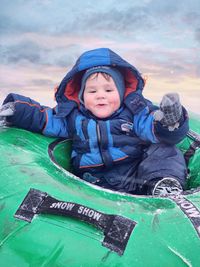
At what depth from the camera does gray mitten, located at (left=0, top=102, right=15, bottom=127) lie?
2762 mm

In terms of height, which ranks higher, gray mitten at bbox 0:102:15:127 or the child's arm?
the child's arm

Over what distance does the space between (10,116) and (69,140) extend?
432 mm

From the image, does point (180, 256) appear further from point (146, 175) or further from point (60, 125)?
point (60, 125)

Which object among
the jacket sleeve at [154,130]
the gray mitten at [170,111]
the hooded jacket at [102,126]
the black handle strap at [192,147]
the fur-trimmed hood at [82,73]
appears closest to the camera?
the gray mitten at [170,111]

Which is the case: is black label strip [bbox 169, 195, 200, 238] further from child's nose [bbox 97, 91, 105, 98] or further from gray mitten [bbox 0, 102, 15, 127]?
gray mitten [bbox 0, 102, 15, 127]

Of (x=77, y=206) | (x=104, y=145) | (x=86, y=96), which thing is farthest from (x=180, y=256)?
(x=86, y=96)

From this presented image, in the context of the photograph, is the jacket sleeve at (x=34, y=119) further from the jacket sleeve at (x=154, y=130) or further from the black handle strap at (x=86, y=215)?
the black handle strap at (x=86, y=215)

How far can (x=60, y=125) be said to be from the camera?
2.91 m

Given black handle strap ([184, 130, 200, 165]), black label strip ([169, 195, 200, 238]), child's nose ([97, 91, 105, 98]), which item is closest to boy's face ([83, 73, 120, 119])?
child's nose ([97, 91, 105, 98])

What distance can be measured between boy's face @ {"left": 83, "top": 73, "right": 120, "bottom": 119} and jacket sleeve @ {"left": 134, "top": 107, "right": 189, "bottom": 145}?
0.60ft

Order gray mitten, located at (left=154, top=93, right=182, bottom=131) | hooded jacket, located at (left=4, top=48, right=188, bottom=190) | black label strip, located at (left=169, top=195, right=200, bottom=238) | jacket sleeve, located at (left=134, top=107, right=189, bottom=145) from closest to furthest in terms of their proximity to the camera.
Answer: black label strip, located at (left=169, top=195, right=200, bottom=238) < gray mitten, located at (left=154, top=93, right=182, bottom=131) < jacket sleeve, located at (left=134, top=107, right=189, bottom=145) < hooded jacket, located at (left=4, top=48, right=188, bottom=190)

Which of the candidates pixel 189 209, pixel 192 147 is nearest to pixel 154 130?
pixel 192 147

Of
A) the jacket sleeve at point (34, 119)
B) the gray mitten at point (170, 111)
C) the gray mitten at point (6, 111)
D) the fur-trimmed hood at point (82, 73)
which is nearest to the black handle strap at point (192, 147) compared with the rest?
the fur-trimmed hood at point (82, 73)

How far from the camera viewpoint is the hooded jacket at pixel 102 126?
106 inches
